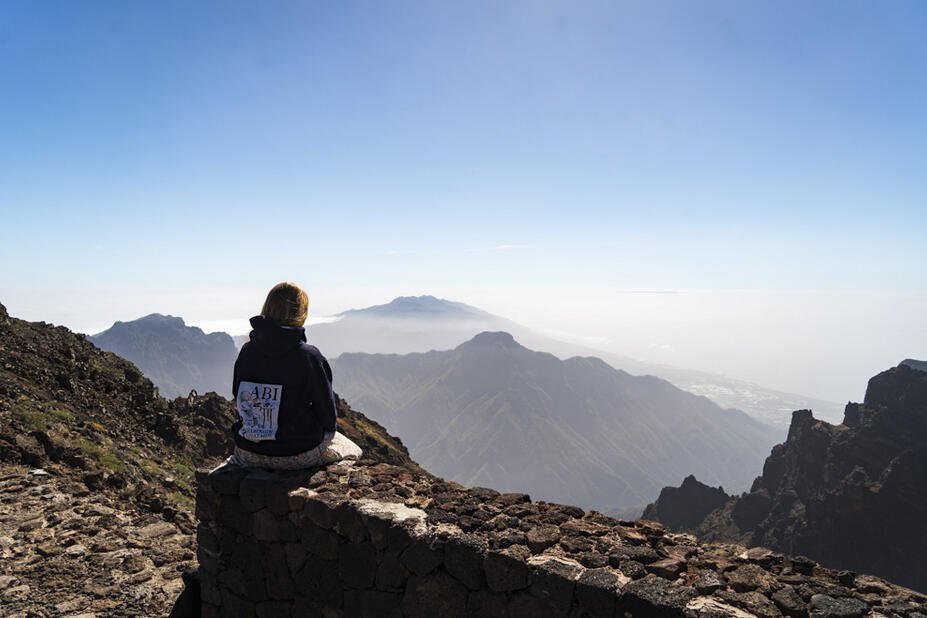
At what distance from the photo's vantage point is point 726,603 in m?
3.91

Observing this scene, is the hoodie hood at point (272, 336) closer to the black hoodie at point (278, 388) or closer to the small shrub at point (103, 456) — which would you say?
the black hoodie at point (278, 388)

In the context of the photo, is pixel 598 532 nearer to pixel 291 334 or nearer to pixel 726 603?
pixel 726 603

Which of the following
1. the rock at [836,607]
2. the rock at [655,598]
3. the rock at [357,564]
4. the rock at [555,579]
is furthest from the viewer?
the rock at [357,564]

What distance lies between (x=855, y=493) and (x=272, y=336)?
11617cm

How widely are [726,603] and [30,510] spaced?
37.0 feet

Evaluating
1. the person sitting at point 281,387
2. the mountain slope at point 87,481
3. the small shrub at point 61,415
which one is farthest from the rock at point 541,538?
the small shrub at point 61,415

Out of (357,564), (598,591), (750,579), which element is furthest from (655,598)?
(357,564)

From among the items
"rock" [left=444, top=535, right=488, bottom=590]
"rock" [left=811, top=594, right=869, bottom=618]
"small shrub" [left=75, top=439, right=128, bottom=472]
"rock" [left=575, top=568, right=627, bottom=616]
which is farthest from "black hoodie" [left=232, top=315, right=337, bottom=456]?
"small shrub" [left=75, top=439, right=128, bottom=472]

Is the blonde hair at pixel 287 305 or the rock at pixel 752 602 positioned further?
the blonde hair at pixel 287 305

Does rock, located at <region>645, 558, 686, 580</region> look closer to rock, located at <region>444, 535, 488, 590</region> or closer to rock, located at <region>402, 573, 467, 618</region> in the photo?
rock, located at <region>444, 535, 488, 590</region>

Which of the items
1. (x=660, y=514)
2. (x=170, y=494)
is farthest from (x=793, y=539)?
(x=170, y=494)

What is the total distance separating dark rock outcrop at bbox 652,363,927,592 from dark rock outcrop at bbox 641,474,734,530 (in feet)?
16.5

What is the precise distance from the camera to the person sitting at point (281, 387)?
20.4ft

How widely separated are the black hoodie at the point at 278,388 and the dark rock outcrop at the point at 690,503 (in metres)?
138
